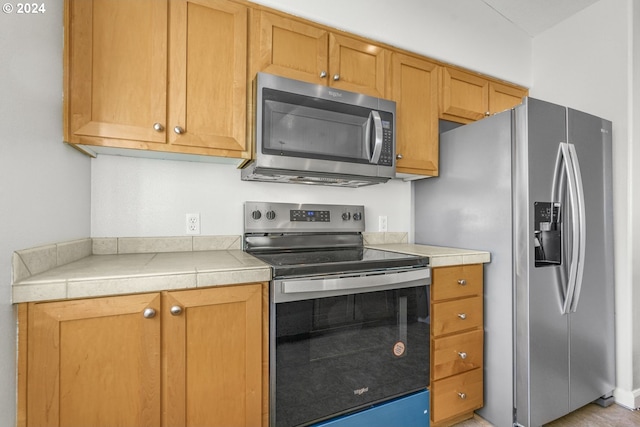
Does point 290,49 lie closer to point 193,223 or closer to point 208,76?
point 208,76

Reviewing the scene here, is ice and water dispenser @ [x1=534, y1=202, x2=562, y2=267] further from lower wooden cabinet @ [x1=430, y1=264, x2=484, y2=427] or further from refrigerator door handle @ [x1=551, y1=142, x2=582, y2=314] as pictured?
lower wooden cabinet @ [x1=430, y1=264, x2=484, y2=427]

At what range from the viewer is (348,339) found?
54.1 inches

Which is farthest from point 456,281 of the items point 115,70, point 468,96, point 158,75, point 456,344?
point 115,70

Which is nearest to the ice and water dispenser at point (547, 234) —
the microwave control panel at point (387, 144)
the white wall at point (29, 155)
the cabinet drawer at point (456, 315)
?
the cabinet drawer at point (456, 315)

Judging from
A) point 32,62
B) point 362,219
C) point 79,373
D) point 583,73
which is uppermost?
point 583,73

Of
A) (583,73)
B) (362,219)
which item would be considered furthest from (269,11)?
(583,73)

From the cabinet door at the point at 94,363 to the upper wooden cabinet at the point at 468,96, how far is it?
81.8 inches

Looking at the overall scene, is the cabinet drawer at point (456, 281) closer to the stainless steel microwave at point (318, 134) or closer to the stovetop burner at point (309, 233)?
the stovetop burner at point (309, 233)

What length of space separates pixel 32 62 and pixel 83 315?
88 centimetres

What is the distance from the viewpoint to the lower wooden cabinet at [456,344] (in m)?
1.64

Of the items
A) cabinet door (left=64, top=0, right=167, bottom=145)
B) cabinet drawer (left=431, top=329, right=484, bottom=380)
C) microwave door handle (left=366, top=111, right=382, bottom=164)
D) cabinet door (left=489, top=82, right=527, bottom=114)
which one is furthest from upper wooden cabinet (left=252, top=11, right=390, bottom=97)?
cabinet drawer (left=431, top=329, right=484, bottom=380)

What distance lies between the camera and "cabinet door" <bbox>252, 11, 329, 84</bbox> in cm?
Answer: 157

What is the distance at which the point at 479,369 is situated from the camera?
176 centimetres

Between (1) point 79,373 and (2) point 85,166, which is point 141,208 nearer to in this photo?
(2) point 85,166
